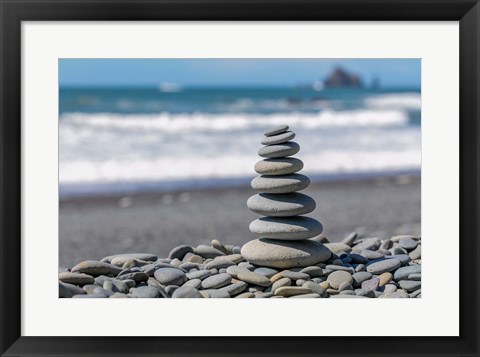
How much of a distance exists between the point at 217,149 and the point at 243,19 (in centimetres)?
645

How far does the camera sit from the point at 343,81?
9383mm

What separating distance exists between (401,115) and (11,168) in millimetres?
7998

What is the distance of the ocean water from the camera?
7864 mm

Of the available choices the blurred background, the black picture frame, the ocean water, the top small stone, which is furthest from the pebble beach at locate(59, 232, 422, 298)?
the ocean water

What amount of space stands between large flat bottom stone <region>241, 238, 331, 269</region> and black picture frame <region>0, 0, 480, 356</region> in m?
0.68

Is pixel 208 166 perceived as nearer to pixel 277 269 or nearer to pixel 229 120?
pixel 229 120

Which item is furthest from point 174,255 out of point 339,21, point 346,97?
point 346,97

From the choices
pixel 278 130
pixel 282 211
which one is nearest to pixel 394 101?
pixel 278 130

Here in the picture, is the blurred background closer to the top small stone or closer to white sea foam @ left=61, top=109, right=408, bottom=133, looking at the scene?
white sea foam @ left=61, top=109, right=408, bottom=133

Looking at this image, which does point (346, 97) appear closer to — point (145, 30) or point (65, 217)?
point (65, 217)

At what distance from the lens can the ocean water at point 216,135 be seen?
25.8 ft

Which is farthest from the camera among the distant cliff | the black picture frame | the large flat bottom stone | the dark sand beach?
the distant cliff

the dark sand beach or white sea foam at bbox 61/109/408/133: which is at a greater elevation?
white sea foam at bbox 61/109/408/133

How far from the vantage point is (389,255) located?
3.37m
